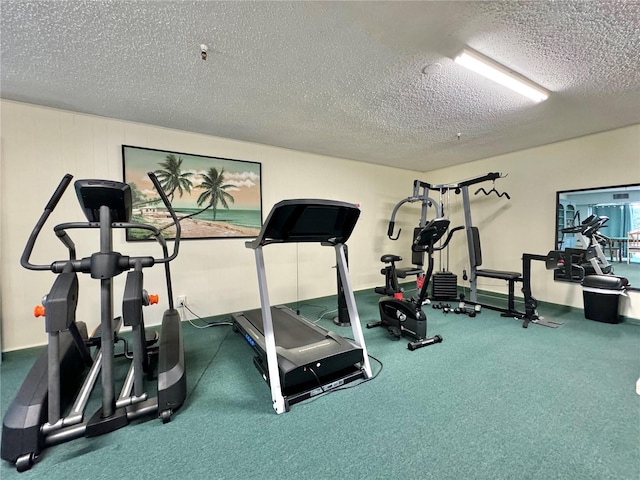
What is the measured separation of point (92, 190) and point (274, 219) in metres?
1.05

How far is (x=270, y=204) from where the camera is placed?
3930 millimetres

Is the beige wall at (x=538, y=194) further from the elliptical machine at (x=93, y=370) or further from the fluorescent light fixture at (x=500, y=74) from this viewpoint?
the elliptical machine at (x=93, y=370)

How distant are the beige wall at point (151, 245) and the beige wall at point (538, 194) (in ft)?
5.83

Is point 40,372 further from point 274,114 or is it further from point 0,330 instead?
point 274,114

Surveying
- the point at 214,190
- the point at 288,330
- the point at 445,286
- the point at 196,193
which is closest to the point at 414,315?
the point at 288,330

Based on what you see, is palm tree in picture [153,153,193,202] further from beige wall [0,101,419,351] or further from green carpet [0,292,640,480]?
green carpet [0,292,640,480]

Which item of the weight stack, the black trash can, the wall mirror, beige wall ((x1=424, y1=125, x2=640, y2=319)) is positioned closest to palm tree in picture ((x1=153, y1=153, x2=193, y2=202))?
the weight stack

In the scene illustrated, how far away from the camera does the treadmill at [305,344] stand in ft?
5.95

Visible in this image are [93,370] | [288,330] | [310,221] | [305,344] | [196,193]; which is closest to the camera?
[93,370]

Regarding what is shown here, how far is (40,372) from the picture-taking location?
1.58 meters

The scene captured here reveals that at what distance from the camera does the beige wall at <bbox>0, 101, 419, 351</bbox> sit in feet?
8.32

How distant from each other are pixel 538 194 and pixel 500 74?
9.16 ft

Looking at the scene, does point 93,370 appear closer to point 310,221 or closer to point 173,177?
point 310,221

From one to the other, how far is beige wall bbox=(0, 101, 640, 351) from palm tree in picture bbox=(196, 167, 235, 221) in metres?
0.31
